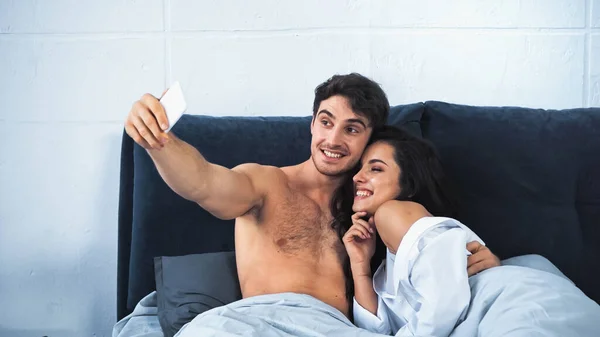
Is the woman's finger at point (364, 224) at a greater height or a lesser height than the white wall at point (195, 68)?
lesser

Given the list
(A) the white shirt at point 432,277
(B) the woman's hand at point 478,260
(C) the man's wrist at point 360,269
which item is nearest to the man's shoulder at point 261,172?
(C) the man's wrist at point 360,269

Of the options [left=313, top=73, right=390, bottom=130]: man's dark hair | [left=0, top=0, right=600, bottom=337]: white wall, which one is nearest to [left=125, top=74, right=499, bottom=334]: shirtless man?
[left=313, top=73, right=390, bottom=130]: man's dark hair

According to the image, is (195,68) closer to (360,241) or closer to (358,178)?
(358,178)

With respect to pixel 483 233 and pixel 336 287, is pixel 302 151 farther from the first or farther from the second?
pixel 483 233

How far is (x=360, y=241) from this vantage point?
1.96 meters

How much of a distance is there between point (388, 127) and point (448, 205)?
28 cm

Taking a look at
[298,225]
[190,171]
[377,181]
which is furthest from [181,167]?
[377,181]

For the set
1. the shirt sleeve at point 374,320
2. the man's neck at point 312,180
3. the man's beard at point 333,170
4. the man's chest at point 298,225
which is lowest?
the shirt sleeve at point 374,320

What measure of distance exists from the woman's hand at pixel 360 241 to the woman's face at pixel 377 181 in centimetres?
3

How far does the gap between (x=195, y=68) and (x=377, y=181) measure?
0.84 m

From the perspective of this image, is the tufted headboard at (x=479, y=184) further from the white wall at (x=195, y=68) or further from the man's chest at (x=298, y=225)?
the white wall at (x=195, y=68)

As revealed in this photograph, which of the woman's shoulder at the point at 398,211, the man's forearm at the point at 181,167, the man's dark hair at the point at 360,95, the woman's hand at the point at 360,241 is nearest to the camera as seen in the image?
the man's forearm at the point at 181,167

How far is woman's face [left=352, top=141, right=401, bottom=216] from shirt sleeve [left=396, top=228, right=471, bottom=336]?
0.31m

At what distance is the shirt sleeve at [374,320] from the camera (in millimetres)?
1867
